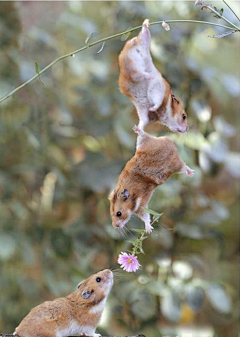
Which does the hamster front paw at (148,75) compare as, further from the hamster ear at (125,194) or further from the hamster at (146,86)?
the hamster ear at (125,194)

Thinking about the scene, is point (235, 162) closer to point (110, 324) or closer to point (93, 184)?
point (93, 184)

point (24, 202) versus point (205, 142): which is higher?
point (24, 202)

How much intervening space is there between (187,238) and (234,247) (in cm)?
40

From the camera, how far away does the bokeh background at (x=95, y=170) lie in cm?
206

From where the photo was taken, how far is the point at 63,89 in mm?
2346

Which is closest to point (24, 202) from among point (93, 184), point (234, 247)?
point (93, 184)

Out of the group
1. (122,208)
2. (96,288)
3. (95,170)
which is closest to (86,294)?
(96,288)

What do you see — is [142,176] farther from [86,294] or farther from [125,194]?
[86,294]

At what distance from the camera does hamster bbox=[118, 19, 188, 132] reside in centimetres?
88

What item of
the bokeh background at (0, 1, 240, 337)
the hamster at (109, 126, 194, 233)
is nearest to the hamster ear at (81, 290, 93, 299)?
the hamster at (109, 126, 194, 233)

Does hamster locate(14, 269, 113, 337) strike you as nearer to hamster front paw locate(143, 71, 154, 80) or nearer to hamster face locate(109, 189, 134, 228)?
hamster face locate(109, 189, 134, 228)

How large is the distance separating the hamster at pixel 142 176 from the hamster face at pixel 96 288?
0.10m

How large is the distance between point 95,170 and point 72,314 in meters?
1.22

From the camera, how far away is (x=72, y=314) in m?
0.94
